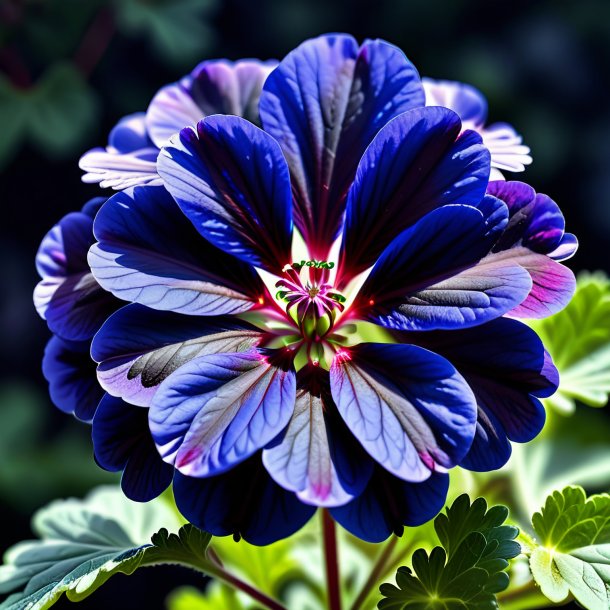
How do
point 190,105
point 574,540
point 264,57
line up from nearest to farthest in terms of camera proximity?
Answer: point 574,540 < point 190,105 < point 264,57

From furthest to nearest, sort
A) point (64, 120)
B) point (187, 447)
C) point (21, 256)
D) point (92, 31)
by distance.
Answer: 1. point (21, 256)
2. point (92, 31)
3. point (64, 120)
4. point (187, 447)

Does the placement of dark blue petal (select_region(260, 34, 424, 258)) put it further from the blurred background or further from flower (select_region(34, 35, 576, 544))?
the blurred background

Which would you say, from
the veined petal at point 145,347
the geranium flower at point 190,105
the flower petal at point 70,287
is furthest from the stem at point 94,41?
the veined petal at point 145,347

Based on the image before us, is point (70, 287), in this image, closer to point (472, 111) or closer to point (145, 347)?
point (145, 347)

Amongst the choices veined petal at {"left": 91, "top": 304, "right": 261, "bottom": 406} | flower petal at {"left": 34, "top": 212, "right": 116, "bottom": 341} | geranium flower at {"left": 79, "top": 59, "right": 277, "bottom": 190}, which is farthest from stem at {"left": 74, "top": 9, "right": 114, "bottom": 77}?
veined petal at {"left": 91, "top": 304, "right": 261, "bottom": 406}

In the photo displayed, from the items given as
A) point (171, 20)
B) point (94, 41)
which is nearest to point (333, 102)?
point (171, 20)

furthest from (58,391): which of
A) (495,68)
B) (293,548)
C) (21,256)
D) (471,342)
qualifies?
(495,68)

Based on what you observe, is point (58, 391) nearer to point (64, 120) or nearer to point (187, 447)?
point (187, 447)
